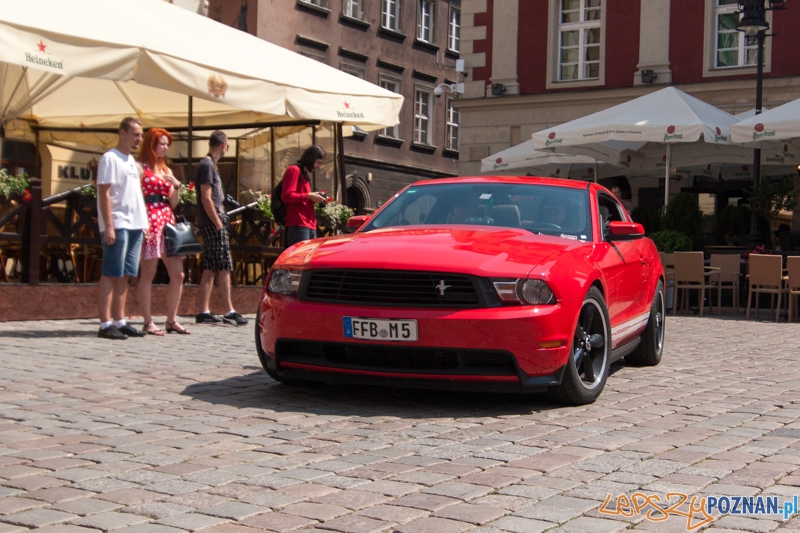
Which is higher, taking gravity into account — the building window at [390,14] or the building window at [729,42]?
the building window at [390,14]

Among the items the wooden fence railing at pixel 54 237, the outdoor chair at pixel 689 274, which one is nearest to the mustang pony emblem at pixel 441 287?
the wooden fence railing at pixel 54 237

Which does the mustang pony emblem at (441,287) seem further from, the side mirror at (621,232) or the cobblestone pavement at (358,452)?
the side mirror at (621,232)

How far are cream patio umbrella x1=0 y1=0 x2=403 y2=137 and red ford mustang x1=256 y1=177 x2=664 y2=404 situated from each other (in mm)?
4484

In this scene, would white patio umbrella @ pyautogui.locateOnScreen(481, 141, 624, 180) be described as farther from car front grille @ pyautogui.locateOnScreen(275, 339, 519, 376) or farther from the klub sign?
car front grille @ pyautogui.locateOnScreen(275, 339, 519, 376)

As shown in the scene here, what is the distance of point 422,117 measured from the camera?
140 feet

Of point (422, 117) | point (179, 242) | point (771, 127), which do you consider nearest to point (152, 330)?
point (179, 242)

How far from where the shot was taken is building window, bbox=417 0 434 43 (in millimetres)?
42053


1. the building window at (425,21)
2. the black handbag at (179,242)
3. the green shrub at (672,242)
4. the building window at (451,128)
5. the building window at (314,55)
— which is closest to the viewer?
the black handbag at (179,242)

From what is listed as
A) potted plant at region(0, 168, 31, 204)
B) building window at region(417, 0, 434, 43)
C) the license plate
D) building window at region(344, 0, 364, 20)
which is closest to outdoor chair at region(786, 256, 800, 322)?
potted plant at region(0, 168, 31, 204)

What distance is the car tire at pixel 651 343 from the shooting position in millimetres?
8602

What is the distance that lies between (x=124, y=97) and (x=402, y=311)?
490 inches

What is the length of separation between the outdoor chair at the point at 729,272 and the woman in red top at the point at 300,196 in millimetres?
8040

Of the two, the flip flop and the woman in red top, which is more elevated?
the woman in red top

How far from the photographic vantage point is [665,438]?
17.6 feet
